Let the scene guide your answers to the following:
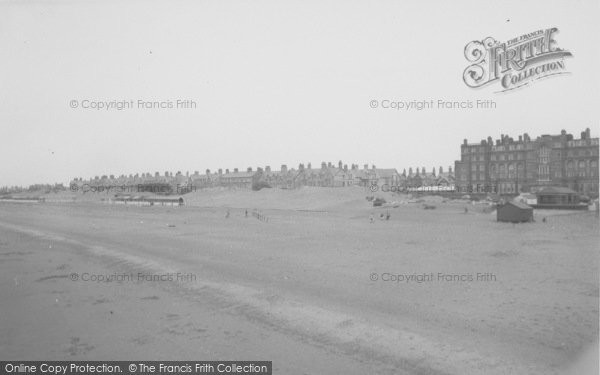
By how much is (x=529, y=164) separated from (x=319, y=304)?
245ft

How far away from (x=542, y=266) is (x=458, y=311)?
24.9 ft

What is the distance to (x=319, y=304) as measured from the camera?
1180 centimetres

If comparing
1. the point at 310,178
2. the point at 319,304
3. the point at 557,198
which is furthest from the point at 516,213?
the point at 310,178

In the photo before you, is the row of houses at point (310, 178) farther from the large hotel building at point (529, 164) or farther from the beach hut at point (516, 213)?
the beach hut at point (516, 213)

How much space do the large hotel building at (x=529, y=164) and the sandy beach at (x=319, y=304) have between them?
51.3m

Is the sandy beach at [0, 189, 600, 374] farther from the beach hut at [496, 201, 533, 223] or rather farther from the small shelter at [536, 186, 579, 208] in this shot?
the small shelter at [536, 186, 579, 208]

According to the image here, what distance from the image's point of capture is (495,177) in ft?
257

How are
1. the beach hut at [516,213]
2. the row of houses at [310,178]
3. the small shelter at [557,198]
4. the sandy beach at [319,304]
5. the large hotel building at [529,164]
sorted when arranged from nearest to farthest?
the sandy beach at [319,304]
the beach hut at [516,213]
the small shelter at [557,198]
the large hotel building at [529,164]
the row of houses at [310,178]

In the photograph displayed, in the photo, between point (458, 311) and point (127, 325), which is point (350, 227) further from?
point (127, 325)

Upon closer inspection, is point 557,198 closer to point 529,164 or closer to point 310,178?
point 529,164

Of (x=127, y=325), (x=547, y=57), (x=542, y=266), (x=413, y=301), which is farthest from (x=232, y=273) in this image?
(x=547, y=57)

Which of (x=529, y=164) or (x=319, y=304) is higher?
(x=529, y=164)

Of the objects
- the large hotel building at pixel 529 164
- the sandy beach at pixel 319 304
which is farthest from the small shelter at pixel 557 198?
the sandy beach at pixel 319 304

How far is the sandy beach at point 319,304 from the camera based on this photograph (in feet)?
28.0
